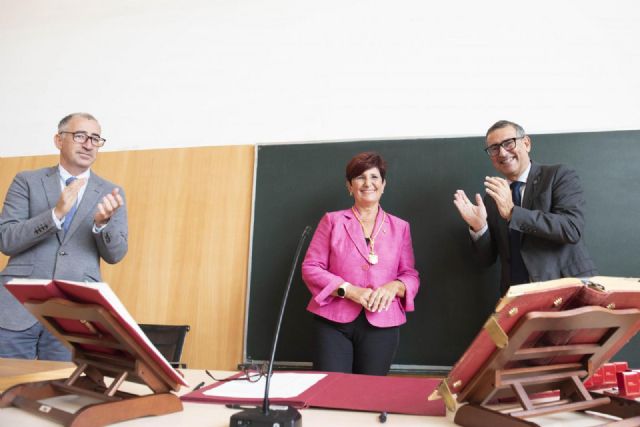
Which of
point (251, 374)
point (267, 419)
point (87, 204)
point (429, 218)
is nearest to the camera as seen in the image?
point (267, 419)

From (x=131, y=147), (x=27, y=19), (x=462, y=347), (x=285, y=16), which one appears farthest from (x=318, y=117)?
(x=27, y=19)

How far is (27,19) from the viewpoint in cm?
376

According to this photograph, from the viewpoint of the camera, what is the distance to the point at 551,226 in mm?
2000

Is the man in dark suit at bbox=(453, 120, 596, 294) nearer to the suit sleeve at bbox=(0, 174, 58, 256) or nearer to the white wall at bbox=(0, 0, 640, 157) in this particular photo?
the white wall at bbox=(0, 0, 640, 157)

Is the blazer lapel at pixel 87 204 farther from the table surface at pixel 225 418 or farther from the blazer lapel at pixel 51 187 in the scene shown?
the table surface at pixel 225 418

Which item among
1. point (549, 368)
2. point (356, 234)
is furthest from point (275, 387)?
point (356, 234)

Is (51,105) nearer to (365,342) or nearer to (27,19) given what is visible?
(27,19)

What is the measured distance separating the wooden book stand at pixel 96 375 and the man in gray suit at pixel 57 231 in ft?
2.89

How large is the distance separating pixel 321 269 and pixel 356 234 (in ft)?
0.82

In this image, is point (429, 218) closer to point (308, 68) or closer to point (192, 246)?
point (308, 68)

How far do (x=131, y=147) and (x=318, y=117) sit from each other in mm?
1439

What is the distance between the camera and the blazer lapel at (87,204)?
217 cm

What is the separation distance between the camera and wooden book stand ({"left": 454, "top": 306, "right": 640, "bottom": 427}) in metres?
0.86

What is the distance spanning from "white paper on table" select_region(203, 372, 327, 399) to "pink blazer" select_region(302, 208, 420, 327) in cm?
70
